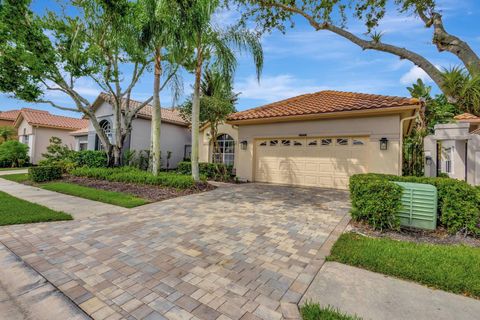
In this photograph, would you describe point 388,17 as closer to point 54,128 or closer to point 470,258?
point 470,258

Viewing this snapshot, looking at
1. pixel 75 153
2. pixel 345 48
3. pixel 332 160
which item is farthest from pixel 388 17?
pixel 75 153

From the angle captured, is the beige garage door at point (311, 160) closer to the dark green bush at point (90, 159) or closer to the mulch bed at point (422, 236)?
the mulch bed at point (422, 236)

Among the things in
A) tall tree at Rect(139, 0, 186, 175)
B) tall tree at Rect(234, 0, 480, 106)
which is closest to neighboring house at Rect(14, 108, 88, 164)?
tall tree at Rect(139, 0, 186, 175)

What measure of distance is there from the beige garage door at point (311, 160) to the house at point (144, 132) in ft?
28.5

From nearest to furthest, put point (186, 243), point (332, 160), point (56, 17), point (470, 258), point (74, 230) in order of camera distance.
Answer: point (470, 258) → point (186, 243) → point (74, 230) → point (332, 160) → point (56, 17)

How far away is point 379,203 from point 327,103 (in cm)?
743

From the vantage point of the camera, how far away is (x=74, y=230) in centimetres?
457

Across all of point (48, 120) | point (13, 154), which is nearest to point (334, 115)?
point (13, 154)

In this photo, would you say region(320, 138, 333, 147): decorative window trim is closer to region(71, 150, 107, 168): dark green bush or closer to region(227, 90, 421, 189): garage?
region(227, 90, 421, 189): garage

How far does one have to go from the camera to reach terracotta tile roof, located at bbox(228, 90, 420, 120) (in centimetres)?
891

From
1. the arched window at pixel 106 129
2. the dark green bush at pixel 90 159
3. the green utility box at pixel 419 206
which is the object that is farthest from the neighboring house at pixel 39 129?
the green utility box at pixel 419 206

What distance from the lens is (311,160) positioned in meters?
10.8

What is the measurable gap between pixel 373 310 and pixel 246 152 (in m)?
10.3

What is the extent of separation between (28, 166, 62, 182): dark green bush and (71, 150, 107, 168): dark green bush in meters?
2.60
